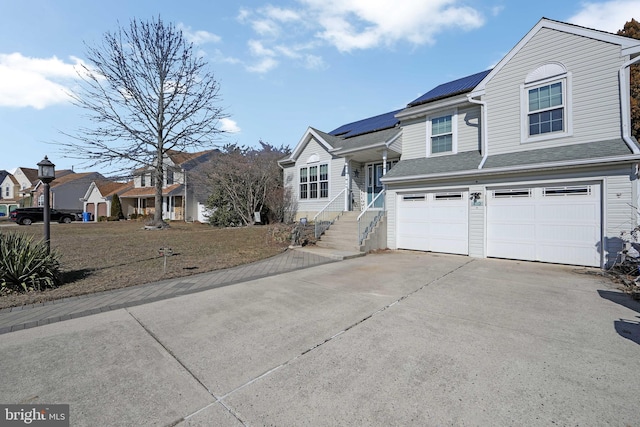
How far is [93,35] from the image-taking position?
54.0 feet

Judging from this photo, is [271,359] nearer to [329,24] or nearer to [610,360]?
[610,360]

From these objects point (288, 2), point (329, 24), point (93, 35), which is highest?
point (93, 35)

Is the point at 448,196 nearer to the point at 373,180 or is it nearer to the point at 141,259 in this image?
the point at 373,180

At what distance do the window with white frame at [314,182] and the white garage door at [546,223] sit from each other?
874 centimetres

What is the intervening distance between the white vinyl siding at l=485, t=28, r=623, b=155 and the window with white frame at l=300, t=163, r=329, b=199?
8.53 m

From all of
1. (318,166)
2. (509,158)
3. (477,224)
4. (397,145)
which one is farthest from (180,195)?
(509,158)

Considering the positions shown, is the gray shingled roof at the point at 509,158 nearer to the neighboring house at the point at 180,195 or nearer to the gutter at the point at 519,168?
the gutter at the point at 519,168

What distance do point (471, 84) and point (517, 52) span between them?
256 cm

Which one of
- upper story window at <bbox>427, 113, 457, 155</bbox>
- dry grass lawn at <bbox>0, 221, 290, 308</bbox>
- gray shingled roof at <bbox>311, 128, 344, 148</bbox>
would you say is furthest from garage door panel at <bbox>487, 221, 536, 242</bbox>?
gray shingled roof at <bbox>311, 128, 344, 148</bbox>

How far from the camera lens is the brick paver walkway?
421 cm

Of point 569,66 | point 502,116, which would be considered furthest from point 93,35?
point 569,66

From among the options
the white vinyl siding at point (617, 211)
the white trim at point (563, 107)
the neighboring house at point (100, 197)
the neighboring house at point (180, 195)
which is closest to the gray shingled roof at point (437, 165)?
the white trim at point (563, 107)

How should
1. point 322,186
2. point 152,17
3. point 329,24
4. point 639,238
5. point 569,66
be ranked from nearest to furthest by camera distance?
point 639,238 → point 569,66 → point 329,24 → point 322,186 → point 152,17

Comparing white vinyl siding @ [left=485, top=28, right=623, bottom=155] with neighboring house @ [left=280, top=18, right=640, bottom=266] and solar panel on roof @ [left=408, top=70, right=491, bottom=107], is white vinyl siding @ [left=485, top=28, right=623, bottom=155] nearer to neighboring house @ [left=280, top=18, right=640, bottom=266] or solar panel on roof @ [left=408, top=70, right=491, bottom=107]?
neighboring house @ [left=280, top=18, right=640, bottom=266]
